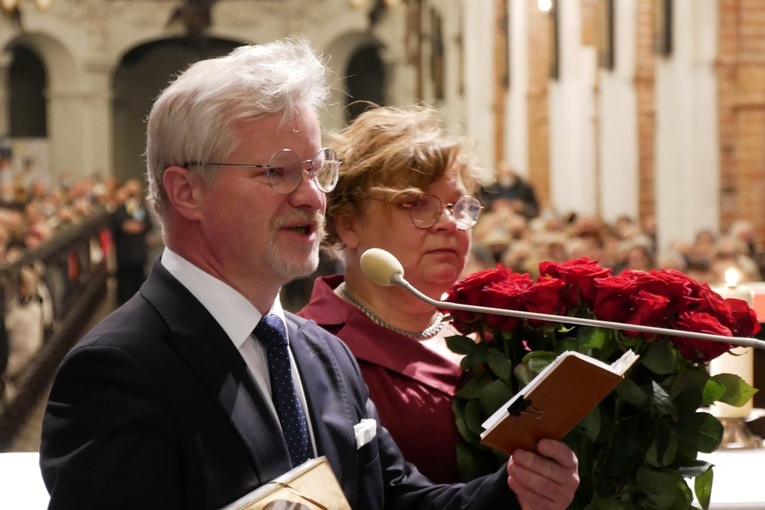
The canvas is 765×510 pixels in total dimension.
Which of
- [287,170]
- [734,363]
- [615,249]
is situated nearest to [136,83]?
[615,249]

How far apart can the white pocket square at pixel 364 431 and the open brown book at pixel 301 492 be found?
221 mm

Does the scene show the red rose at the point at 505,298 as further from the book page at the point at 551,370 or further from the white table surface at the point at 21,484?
the white table surface at the point at 21,484

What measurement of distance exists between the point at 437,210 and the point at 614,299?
0.49 m

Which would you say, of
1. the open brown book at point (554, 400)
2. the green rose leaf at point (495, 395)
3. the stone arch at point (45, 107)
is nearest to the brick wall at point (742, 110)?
the green rose leaf at point (495, 395)

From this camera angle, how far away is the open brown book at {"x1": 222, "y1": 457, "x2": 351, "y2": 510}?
173 cm

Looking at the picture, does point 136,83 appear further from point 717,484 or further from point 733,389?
point 733,389

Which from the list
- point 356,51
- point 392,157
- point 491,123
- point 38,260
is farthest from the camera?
point 356,51

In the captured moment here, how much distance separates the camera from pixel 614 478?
228 centimetres

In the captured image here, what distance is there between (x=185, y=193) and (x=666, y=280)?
0.84 metres

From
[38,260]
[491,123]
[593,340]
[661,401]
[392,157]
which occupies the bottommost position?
[38,260]

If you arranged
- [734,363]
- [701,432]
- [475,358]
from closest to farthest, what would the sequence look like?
1. [701,432]
2. [475,358]
3. [734,363]

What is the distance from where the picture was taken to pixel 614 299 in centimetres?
221

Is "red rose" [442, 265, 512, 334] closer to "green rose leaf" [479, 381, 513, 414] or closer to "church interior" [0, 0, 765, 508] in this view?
"green rose leaf" [479, 381, 513, 414]

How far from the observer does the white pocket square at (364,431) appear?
2.05 meters
